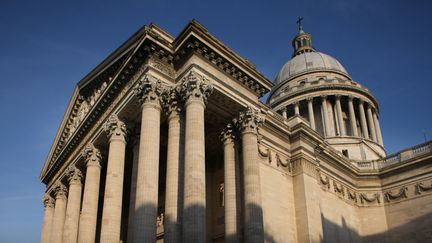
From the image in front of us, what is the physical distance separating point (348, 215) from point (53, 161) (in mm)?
25749

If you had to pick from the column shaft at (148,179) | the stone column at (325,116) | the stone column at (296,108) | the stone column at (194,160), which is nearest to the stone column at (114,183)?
the column shaft at (148,179)

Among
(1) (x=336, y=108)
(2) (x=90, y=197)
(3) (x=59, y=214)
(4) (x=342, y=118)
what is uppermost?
(1) (x=336, y=108)

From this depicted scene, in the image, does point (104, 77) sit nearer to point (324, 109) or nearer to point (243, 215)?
point (243, 215)

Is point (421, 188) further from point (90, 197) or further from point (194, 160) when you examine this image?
point (90, 197)

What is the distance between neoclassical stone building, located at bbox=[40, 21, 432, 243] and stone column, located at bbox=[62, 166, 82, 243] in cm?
7

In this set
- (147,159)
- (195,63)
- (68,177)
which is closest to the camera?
(147,159)

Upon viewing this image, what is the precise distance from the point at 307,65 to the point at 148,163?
46226 mm

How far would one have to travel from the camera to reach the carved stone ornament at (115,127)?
23.6m

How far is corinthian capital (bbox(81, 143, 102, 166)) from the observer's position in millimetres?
26609

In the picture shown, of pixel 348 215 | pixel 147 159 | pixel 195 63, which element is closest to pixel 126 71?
pixel 195 63

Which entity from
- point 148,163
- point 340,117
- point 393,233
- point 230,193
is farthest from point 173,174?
point 340,117

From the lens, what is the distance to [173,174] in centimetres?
2022

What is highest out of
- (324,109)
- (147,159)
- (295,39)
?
(295,39)

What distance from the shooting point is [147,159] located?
64.6 feet
